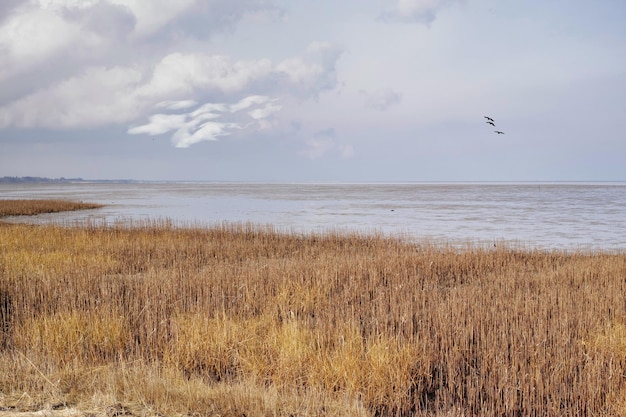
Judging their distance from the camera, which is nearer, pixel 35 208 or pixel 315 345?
pixel 315 345

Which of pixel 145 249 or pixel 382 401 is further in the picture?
pixel 145 249

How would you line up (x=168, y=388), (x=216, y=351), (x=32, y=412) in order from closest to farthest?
(x=32, y=412)
(x=168, y=388)
(x=216, y=351)

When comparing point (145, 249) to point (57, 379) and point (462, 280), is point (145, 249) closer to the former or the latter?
point (462, 280)

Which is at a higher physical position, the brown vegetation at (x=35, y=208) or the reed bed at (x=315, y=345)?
the brown vegetation at (x=35, y=208)

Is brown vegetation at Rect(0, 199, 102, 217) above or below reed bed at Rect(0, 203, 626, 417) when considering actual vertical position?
above

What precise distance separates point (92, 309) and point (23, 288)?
312cm

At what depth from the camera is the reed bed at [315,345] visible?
550 cm

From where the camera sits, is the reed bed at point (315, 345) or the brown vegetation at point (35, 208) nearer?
the reed bed at point (315, 345)

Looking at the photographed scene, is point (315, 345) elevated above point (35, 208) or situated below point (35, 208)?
below

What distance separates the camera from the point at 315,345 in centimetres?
698

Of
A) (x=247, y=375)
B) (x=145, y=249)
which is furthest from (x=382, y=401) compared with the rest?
(x=145, y=249)

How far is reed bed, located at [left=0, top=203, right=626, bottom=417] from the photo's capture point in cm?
550

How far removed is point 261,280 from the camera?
35.6 ft

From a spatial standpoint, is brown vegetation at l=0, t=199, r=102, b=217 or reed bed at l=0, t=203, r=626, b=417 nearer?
reed bed at l=0, t=203, r=626, b=417
